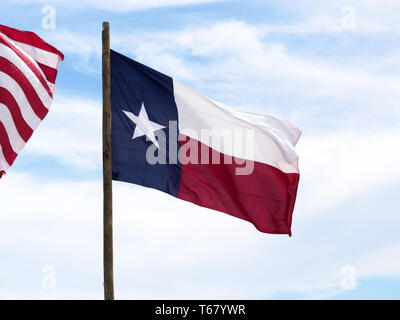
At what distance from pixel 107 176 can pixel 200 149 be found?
253cm

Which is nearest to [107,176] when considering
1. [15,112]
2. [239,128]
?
[15,112]

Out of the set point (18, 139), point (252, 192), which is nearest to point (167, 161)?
point (252, 192)

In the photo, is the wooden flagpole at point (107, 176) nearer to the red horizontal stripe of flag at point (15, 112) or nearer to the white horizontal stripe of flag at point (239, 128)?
the white horizontal stripe of flag at point (239, 128)

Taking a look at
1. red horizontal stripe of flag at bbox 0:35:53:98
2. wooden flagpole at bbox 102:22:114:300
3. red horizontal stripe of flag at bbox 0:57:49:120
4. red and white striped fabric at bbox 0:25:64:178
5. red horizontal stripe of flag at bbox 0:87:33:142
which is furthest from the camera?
red horizontal stripe of flag at bbox 0:35:53:98

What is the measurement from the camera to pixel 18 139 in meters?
16.7

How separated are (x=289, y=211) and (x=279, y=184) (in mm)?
677

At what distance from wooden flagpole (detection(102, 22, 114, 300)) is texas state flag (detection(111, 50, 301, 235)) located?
31cm

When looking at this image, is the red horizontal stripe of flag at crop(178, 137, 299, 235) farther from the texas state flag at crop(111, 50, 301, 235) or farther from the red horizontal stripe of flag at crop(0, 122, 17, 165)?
the red horizontal stripe of flag at crop(0, 122, 17, 165)

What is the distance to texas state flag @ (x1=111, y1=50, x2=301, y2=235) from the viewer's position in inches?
623

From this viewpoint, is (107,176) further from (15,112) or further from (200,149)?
(15,112)

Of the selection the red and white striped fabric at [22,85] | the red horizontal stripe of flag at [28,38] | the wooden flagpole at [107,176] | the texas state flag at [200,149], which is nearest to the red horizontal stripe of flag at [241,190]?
the texas state flag at [200,149]

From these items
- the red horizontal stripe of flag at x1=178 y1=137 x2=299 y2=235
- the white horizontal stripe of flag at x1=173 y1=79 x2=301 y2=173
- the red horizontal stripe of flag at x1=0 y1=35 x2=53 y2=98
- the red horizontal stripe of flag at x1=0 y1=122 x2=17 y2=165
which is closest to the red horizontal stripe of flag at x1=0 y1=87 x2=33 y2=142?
the red horizontal stripe of flag at x1=0 y1=122 x2=17 y2=165

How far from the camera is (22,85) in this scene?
17.0 m
